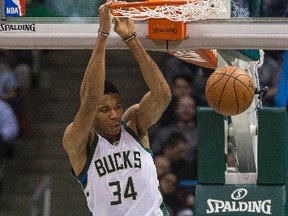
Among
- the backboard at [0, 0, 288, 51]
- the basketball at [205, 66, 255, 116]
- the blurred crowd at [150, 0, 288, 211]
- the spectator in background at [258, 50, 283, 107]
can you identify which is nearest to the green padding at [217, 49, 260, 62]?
the basketball at [205, 66, 255, 116]

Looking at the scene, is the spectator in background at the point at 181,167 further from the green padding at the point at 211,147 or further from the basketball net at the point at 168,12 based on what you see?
the basketball net at the point at 168,12

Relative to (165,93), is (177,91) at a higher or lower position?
lower

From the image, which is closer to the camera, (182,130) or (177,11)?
(177,11)

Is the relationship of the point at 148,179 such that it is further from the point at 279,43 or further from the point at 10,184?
the point at 10,184

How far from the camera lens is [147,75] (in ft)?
13.2

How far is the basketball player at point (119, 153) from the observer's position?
13.2ft

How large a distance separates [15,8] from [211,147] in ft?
7.31

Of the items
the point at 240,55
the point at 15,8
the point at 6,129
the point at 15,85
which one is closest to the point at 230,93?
the point at 240,55

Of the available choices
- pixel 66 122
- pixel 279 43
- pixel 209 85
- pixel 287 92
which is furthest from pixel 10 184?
pixel 279 43

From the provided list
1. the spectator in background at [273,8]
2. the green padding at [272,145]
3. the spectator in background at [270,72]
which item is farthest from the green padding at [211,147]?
the spectator in background at [270,72]

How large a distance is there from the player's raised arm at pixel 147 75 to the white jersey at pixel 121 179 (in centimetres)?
20

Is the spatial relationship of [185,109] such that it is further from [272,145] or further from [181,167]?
[272,145]

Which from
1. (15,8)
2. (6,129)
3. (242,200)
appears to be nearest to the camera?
(15,8)

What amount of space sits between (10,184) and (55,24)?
434 centimetres
